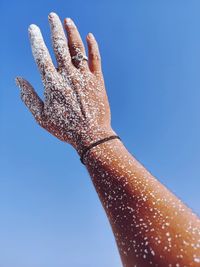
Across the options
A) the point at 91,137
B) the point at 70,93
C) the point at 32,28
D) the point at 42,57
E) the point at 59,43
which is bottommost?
the point at 91,137

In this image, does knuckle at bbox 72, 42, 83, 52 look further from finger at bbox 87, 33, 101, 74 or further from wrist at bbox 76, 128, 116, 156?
wrist at bbox 76, 128, 116, 156

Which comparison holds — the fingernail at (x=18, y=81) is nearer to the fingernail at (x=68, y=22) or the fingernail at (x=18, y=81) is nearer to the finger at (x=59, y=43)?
the finger at (x=59, y=43)

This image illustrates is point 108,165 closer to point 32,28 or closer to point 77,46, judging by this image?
point 77,46

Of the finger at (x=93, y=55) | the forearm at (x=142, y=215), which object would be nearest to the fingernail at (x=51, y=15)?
the finger at (x=93, y=55)

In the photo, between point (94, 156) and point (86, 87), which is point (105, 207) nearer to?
point (94, 156)

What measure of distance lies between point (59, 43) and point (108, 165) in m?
1.36

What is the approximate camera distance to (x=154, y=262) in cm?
129

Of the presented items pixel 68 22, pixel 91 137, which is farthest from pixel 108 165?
pixel 68 22

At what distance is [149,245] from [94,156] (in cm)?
61

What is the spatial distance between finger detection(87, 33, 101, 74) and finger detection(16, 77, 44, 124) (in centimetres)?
49

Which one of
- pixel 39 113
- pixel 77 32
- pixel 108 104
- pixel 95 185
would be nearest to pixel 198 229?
pixel 95 185

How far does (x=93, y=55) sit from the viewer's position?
2.88m

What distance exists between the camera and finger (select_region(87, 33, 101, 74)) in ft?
8.92

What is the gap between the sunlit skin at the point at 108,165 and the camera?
1323mm
